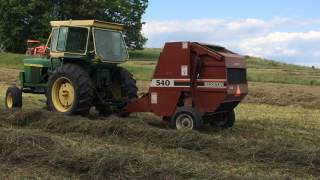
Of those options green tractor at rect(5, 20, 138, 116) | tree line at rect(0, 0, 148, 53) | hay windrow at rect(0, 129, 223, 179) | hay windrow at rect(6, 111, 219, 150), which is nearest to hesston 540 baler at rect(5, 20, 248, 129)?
green tractor at rect(5, 20, 138, 116)

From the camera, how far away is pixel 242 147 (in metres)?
9.10

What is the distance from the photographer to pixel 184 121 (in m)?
11.3

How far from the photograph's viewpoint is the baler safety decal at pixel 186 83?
36.6 ft

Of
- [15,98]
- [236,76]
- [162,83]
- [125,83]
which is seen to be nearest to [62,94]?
[125,83]

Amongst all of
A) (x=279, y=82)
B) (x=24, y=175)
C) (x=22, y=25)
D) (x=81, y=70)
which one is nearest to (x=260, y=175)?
(x=24, y=175)

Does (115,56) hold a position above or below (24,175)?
above

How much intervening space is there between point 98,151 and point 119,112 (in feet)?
17.6

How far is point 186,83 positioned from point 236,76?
110 cm

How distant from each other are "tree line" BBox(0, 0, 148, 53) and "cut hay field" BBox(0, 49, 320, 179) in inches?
1335

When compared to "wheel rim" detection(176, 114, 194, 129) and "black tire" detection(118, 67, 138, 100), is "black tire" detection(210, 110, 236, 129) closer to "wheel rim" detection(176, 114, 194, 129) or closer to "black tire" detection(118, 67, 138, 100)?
"wheel rim" detection(176, 114, 194, 129)

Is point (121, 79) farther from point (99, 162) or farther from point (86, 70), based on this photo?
point (99, 162)

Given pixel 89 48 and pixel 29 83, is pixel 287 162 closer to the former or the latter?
pixel 89 48

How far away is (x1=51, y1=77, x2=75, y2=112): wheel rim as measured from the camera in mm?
12719

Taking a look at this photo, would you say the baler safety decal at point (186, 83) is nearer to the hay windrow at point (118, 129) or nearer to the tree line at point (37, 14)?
the hay windrow at point (118, 129)
